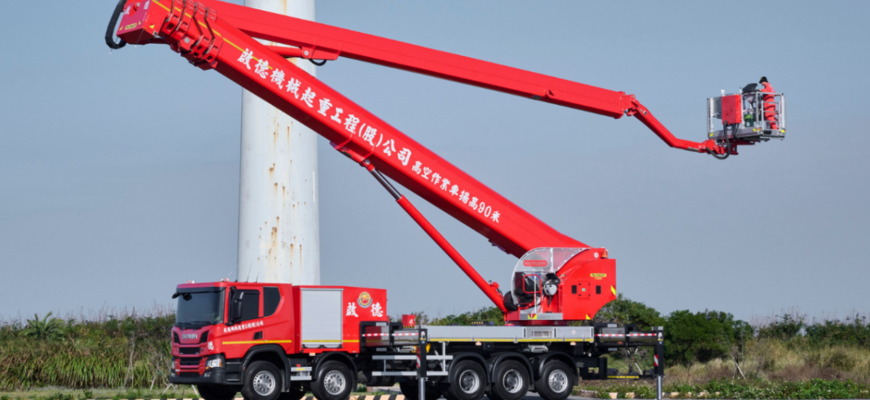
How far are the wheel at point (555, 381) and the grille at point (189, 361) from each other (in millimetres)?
7251

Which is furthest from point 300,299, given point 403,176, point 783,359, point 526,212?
point 783,359

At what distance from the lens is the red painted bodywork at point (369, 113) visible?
1755 cm

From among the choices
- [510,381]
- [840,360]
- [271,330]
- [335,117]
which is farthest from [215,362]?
[840,360]

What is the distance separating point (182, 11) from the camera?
56.1ft

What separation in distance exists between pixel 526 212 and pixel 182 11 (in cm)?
861

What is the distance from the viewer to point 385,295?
21594mm

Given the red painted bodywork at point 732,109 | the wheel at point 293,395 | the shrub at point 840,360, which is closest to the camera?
the red painted bodywork at point 732,109

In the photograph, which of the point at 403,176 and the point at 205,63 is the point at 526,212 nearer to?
the point at 403,176

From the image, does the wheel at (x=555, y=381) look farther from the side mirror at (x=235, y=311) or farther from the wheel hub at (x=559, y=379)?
the side mirror at (x=235, y=311)

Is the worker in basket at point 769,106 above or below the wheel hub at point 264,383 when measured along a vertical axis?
above

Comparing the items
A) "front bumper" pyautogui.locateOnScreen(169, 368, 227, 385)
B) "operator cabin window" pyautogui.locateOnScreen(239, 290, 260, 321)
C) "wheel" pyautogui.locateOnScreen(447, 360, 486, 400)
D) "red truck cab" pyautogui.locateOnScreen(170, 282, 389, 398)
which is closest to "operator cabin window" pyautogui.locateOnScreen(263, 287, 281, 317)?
"red truck cab" pyautogui.locateOnScreen(170, 282, 389, 398)

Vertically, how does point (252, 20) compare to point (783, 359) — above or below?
above

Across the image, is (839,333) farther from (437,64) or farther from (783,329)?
(437,64)

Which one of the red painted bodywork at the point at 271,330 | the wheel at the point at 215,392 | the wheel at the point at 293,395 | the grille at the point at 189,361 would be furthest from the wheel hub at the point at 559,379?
the grille at the point at 189,361
